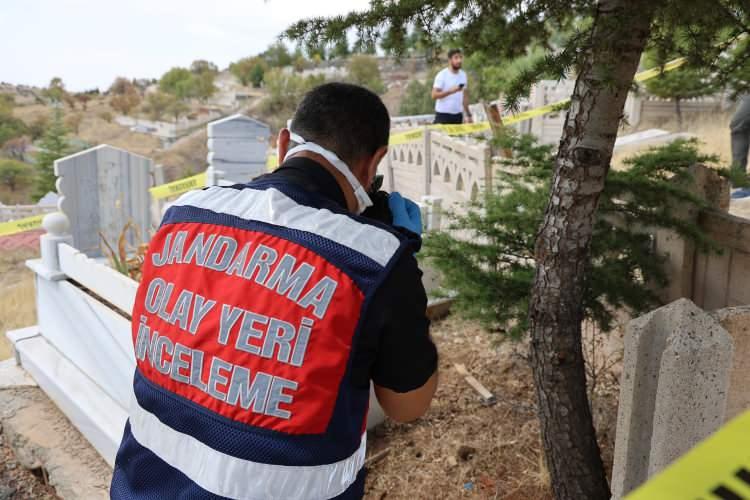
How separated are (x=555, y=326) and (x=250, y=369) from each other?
3.69 ft

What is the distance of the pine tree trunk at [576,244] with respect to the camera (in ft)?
5.64

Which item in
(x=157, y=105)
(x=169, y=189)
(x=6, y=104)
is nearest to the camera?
(x=169, y=189)

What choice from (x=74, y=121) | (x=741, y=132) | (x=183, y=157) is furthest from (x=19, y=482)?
(x=74, y=121)

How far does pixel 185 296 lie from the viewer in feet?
4.66

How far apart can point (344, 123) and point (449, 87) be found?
24.3 ft

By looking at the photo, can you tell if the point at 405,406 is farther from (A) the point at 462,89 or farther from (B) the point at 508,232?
(A) the point at 462,89

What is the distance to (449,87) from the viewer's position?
8672mm

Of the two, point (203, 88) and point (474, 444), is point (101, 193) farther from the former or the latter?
point (203, 88)

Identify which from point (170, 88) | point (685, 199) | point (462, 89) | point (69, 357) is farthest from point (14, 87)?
point (685, 199)

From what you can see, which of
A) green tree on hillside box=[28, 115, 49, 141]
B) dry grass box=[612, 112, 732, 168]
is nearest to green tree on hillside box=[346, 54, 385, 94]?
green tree on hillside box=[28, 115, 49, 141]

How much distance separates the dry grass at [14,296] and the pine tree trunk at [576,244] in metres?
5.11

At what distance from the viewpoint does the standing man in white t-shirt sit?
8586 millimetres

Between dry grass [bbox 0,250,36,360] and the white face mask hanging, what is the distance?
16.6ft

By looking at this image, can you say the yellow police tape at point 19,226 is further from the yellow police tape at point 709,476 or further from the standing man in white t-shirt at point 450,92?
the yellow police tape at point 709,476
